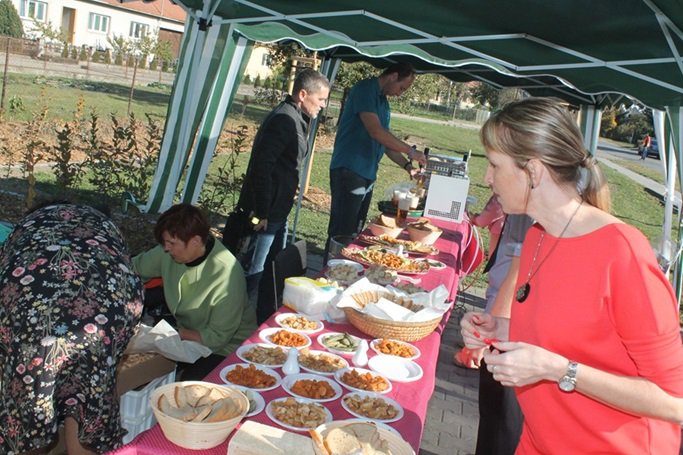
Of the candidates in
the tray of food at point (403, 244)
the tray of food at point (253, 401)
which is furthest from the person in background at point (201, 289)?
the tray of food at point (403, 244)

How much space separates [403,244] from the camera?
13.5ft

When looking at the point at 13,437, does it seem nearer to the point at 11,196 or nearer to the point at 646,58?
the point at 646,58

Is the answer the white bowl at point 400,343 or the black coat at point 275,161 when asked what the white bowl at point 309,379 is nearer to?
the white bowl at point 400,343

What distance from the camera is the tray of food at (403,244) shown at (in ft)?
13.3

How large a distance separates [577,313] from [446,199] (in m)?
3.97

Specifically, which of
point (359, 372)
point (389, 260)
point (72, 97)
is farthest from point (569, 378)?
point (72, 97)

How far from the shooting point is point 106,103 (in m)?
17.1

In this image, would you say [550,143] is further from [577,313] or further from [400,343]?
[400,343]

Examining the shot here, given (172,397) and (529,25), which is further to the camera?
(529,25)

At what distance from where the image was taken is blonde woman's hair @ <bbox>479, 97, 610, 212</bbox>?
1.45 m

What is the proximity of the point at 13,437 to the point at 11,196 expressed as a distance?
Result: 548 centimetres

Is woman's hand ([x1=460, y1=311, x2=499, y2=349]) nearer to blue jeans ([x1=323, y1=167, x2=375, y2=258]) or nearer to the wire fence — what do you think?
blue jeans ([x1=323, y1=167, x2=375, y2=258])

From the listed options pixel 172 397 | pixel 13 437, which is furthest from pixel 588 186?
pixel 13 437

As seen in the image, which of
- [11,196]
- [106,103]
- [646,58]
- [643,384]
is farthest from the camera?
[106,103]
